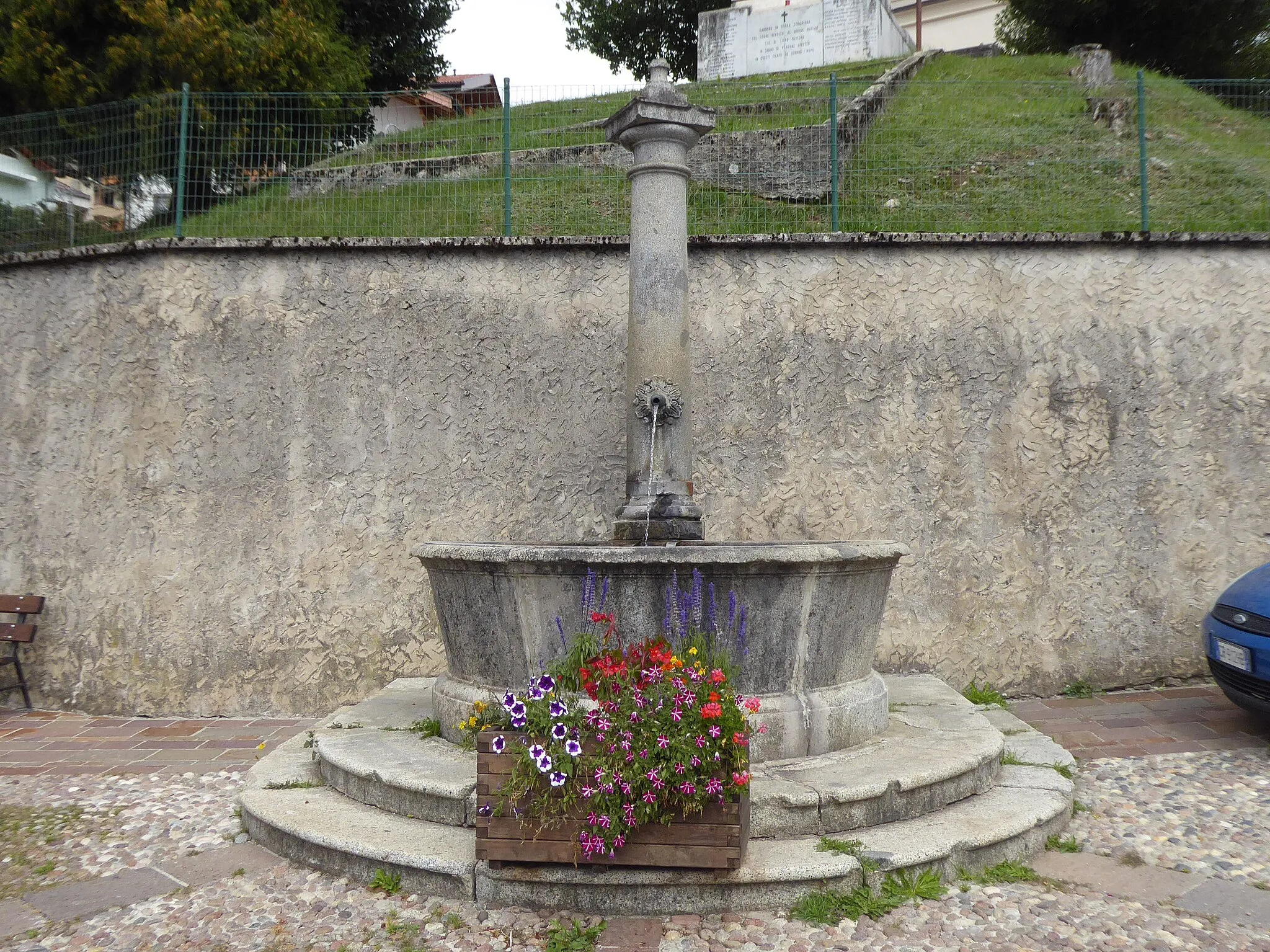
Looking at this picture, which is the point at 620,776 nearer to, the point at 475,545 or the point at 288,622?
the point at 475,545

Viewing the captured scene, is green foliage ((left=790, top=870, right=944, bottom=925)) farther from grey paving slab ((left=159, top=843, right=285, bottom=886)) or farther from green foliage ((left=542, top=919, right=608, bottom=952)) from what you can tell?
grey paving slab ((left=159, top=843, right=285, bottom=886))

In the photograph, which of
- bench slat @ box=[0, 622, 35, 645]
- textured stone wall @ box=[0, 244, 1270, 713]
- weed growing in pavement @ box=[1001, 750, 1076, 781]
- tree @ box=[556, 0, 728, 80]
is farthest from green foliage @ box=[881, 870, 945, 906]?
tree @ box=[556, 0, 728, 80]

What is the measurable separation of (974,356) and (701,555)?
384 cm

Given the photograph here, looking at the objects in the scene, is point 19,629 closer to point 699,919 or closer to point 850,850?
point 699,919

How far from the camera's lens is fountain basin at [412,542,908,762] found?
162 inches

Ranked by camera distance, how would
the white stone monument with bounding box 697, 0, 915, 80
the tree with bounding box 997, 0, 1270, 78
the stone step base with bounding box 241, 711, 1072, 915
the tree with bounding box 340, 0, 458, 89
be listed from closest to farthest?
the stone step base with bounding box 241, 711, 1072, 915
the tree with bounding box 340, 0, 458, 89
the white stone monument with bounding box 697, 0, 915, 80
the tree with bounding box 997, 0, 1270, 78

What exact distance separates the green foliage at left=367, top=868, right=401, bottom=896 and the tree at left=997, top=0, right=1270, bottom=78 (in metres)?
20.5

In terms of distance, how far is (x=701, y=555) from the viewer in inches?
159

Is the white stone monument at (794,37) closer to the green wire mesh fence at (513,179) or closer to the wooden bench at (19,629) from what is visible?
the green wire mesh fence at (513,179)

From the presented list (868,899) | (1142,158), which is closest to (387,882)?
(868,899)

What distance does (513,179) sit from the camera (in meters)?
7.69

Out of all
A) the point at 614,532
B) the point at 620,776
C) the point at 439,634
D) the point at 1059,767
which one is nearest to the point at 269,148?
the point at 439,634

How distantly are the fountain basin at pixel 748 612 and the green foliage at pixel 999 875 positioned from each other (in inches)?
35.7

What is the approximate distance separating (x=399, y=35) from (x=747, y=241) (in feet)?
43.9
